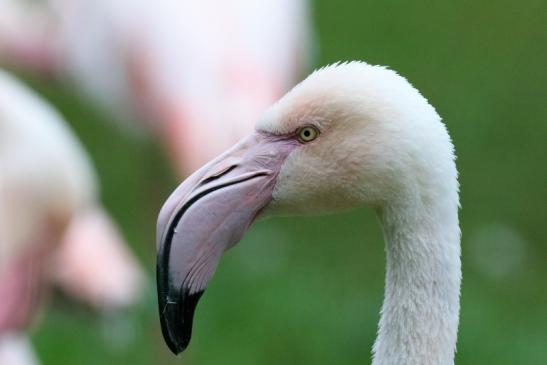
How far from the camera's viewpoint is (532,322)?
5.98 meters

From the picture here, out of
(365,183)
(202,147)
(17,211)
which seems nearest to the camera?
(365,183)

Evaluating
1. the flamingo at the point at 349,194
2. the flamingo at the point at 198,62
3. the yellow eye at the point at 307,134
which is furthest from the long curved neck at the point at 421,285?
the flamingo at the point at 198,62

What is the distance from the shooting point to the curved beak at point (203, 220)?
2.49 metres

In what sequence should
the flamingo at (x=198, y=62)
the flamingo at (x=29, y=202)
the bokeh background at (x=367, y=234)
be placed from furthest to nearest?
1. the bokeh background at (x=367, y=234)
2. the flamingo at (x=198, y=62)
3. the flamingo at (x=29, y=202)

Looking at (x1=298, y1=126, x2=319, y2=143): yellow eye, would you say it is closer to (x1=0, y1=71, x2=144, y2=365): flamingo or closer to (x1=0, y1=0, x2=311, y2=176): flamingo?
(x1=0, y1=71, x2=144, y2=365): flamingo

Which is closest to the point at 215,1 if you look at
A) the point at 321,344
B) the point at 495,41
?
the point at 321,344

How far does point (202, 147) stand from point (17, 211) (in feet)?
2.71

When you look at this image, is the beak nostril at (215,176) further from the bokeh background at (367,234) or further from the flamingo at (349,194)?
the bokeh background at (367,234)

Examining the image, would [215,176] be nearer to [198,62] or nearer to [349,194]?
[349,194]

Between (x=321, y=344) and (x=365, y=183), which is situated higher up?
(x=365, y=183)

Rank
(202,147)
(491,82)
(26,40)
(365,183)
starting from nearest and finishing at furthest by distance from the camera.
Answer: (365,183) → (202,147) → (26,40) → (491,82)

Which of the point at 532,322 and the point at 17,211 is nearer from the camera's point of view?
the point at 17,211

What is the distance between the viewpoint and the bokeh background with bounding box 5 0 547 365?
5.82 m

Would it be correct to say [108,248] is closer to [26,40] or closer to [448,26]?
[26,40]
